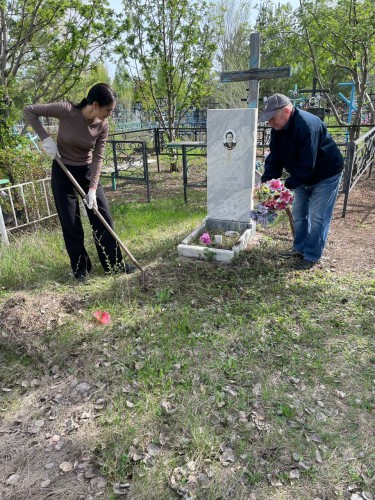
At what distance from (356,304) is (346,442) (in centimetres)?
149

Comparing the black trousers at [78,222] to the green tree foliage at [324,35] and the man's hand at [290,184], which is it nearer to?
the man's hand at [290,184]

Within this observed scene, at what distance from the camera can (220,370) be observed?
2.68 metres

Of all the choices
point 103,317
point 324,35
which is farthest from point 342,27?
point 103,317

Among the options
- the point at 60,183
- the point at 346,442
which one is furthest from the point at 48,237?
the point at 346,442

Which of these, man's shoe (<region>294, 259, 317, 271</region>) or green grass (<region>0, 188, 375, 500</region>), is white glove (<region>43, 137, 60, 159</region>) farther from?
man's shoe (<region>294, 259, 317, 271</region>)

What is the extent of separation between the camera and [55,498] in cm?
191

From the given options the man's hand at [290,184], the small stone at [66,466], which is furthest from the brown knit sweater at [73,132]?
the small stone at [66,466]

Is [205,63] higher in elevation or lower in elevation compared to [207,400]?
higher

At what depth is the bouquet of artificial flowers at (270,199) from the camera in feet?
12.6

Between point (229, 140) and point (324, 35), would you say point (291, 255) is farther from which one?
point (324, 35)

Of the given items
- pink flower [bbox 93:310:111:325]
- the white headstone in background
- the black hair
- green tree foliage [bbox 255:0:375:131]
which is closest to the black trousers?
pink flower [bbox 93:310:111:325]

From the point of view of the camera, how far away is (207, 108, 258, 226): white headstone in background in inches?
169

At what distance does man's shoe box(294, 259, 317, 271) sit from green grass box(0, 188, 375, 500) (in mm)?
105

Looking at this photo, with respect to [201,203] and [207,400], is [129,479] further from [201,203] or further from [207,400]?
[201,203]
